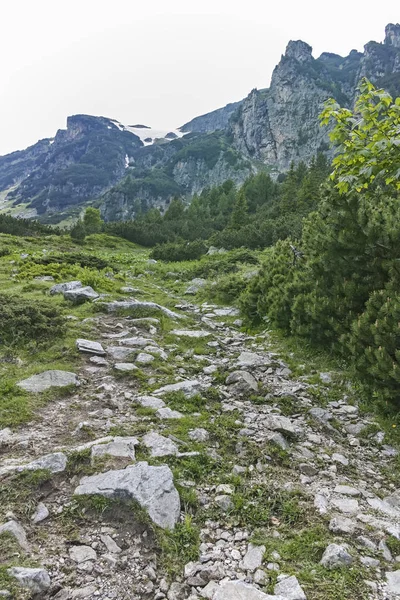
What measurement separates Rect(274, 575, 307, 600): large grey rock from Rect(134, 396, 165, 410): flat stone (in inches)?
145

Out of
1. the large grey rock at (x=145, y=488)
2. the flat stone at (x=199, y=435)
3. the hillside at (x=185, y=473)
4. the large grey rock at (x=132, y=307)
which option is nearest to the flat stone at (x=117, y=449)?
the hillside at (x=185, y=473)

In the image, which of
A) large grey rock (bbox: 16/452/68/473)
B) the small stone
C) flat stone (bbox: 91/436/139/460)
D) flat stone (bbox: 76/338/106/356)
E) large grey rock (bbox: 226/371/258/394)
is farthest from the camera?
flat stone (bbox: 76/338/106/356)

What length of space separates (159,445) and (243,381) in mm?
3027

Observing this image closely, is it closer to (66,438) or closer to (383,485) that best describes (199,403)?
(66,438)

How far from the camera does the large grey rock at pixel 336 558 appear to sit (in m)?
3.52

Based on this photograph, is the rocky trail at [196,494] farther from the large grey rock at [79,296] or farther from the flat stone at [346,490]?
the large grey rock at [79,296]

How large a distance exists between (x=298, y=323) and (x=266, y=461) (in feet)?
18.7

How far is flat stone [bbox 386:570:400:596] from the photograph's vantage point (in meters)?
3.29

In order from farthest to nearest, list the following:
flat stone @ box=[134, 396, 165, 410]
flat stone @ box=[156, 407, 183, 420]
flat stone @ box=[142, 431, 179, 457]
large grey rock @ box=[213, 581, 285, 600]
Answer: flat stone @ box=[134, 396, 165, 410]
flat stone @ box=[156, 407, 183, 420]
flat stone @ box=[142, 431, 179, 457]
large grey rock @ box=[213, 581, 285, 600]

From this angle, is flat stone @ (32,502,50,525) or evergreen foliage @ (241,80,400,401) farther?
evergreen foliage @ (241,80,400,401)

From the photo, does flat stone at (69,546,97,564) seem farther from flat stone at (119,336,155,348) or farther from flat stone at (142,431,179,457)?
flat stone at (119,336,155,348)

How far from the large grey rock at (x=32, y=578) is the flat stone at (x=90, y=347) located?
6.01 meters

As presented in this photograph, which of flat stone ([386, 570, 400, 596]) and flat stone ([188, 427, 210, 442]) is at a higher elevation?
flat stone ([188, 427, 210, 442])

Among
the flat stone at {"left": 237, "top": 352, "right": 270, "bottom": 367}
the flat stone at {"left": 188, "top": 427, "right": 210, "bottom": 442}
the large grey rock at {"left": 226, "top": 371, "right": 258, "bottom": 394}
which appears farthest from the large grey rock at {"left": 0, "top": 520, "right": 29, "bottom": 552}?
the flat stone at {"left": 237, "top": 352, "right": 270, "bottom": 367}
